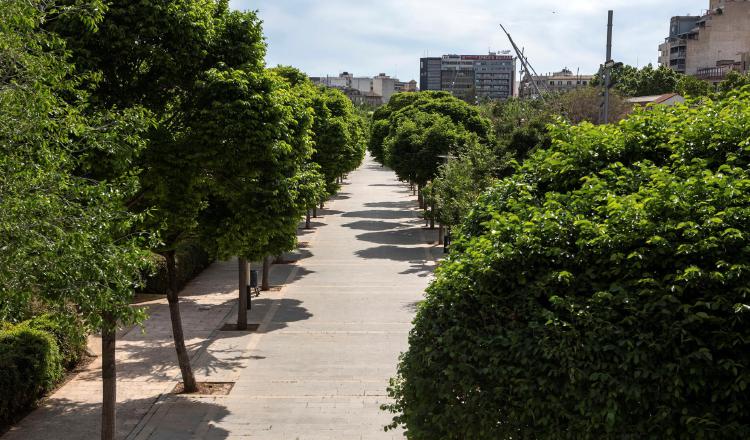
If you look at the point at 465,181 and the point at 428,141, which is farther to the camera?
the point at 428,141

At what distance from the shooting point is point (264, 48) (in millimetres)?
13789

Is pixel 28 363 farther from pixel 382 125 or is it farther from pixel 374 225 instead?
pixel 382 125

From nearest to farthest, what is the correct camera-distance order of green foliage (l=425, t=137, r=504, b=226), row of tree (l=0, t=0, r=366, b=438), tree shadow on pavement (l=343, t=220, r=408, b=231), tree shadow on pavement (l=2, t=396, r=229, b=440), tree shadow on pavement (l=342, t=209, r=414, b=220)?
row of tree (l=0, t=0, r=366, b=438) < tree shadow on pavement (l=2, t=396, r=229, b=440) < green foliage (l=425, t=137, r=504, b=226) < tree shadow on pavement (l=343, t=220, r=408, b=231) < tree shadow on pavement (l=342, t=209, r=414, b=220)

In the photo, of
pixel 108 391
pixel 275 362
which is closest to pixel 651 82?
pixel 275 362

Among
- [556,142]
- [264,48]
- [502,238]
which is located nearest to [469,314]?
[502,238]

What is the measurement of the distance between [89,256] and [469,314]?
3.77m

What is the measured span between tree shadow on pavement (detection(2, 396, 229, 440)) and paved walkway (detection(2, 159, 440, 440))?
2cm

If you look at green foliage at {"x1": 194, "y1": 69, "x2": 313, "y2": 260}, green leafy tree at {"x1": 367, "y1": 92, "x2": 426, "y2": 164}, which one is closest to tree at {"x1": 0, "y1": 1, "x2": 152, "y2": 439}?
green foliage at {"x1": 194, "y1": 69, "x2": 313, "y2": 260}

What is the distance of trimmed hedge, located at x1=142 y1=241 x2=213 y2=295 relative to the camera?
2408 centimetres

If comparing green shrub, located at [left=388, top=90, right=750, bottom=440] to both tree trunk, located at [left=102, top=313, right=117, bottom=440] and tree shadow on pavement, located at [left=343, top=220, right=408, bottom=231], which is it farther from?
tree shadow on pavement, located at [left=343, top=220, right=408, bottom=231]

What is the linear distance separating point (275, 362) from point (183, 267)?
33.3 feet

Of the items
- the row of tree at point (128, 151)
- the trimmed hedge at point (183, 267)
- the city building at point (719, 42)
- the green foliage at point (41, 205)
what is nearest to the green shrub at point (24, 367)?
the row of tree at point (128, 151)

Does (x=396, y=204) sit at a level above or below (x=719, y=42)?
below

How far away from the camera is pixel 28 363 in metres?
13.4
